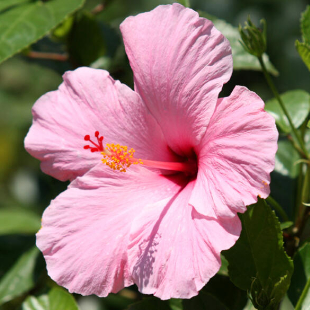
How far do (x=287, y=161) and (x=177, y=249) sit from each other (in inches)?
34.0

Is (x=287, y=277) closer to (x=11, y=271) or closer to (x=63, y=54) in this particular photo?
(x=11, y=271)

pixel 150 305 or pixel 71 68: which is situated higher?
pixel 71 68

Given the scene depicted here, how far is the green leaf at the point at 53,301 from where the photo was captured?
1.70m

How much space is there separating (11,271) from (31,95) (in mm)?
2579

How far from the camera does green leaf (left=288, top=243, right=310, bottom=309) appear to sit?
4.61 feet

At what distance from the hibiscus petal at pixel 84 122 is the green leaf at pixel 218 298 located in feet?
1.59

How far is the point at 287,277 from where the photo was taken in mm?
1276

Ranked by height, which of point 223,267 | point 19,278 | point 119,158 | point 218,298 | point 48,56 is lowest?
point 19,278

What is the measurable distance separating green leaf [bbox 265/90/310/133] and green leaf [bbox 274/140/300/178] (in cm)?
20

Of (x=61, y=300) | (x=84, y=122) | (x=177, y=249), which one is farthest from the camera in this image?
(x=61, y=300)

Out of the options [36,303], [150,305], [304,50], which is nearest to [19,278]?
[36,303]

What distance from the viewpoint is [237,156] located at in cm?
127

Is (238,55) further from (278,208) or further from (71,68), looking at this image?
(71,68)

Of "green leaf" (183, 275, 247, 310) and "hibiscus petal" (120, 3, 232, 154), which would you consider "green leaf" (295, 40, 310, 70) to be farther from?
"green leaf" (183, 275, 247, 310)
